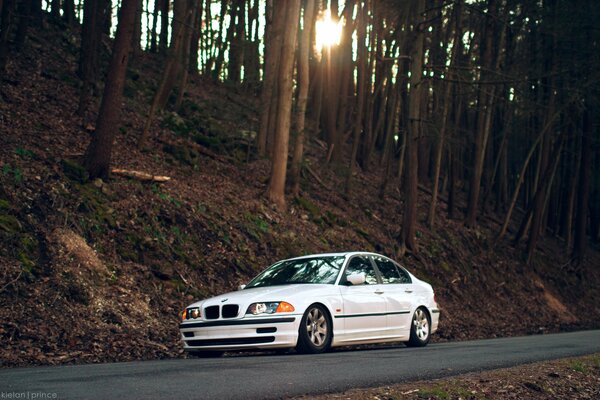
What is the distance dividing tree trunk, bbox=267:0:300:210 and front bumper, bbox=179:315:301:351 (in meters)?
11.6

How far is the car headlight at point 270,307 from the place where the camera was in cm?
1124

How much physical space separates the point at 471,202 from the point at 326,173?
21.0 ft

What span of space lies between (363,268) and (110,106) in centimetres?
739

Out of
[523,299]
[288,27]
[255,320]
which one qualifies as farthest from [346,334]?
[523,299]

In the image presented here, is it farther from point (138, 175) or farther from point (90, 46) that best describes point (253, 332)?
point (90, 46)

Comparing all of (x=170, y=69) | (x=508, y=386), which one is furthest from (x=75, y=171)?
(x=508, y=386)

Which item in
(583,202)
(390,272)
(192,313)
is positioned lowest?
(192,313)

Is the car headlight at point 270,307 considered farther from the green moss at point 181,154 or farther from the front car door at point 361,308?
the green moss at point 181,154

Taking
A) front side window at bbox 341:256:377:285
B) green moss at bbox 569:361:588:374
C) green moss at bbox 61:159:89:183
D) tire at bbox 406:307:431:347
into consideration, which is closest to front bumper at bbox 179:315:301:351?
front side window at bbox 341:256:377:285

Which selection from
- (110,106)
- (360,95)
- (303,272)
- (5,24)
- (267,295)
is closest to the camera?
(267,295)

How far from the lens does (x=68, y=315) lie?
12.6m

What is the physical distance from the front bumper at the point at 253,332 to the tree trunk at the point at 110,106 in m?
7.40

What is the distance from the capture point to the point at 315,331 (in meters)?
11.7

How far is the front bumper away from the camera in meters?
11.1
